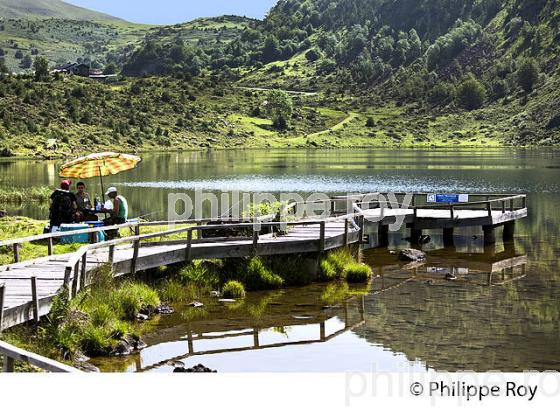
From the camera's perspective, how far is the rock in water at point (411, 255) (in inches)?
1430

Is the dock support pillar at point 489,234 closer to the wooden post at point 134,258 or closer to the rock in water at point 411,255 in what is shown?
the rock in water at point 411,255

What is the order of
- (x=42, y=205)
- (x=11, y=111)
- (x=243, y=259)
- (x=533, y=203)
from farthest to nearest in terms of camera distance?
(x=11, y=111), (x=533, y=203), (x=42, y=205), (x=243, y=259)

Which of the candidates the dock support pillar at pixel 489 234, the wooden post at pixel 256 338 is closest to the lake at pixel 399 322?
the wooden post at pixel 256 338

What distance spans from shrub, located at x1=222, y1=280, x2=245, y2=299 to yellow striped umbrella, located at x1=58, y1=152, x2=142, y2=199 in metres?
6.88

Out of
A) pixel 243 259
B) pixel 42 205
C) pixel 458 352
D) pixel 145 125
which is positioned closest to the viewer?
pixel 458 352

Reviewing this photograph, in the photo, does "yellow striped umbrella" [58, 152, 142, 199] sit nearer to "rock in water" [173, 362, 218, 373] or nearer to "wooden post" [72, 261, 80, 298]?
"wooden post" [72, 261, 80, 298]

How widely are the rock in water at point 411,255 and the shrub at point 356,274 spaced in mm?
6108

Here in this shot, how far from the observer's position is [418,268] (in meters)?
34.3

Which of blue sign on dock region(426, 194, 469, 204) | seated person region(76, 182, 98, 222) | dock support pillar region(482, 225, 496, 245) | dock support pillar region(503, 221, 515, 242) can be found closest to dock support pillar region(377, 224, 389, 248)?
blue sign on dock region(426, 194, 469, 204)

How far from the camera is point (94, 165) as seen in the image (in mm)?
31562

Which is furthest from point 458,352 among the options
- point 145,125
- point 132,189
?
point 145,125

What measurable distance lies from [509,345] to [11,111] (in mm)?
141735

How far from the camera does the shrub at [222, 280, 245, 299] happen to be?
26.5 metres

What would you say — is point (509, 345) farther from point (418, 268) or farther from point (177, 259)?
point (418, 268)
